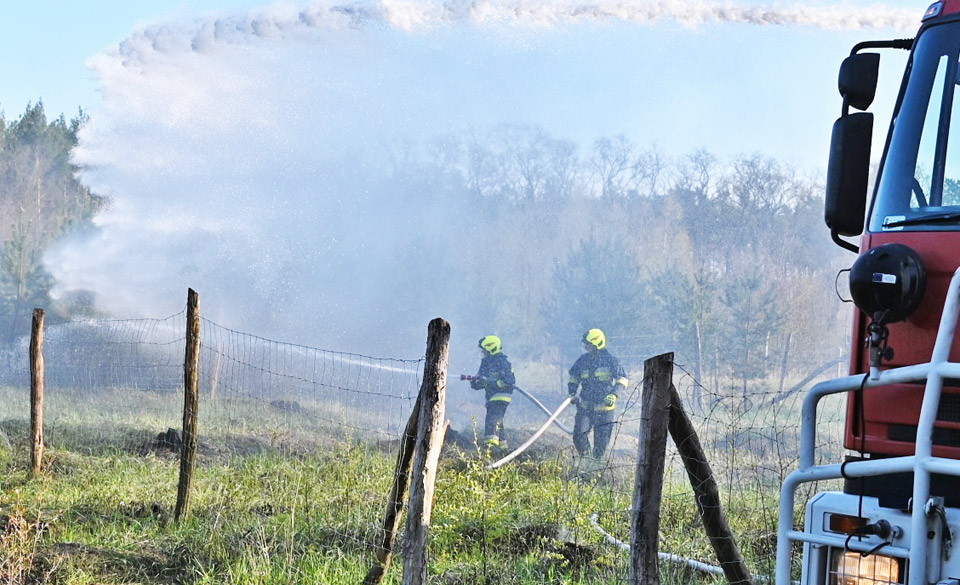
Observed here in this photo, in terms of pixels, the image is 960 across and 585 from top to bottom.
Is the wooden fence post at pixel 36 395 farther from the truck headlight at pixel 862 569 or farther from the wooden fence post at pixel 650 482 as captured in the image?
the truck headlight at pixel 862 569

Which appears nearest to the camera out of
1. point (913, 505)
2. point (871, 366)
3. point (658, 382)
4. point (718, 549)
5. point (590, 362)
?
point (913, 505)

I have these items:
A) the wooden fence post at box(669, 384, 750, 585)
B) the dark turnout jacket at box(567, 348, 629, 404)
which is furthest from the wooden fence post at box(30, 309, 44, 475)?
the wooden fence post at box(669, 384, 750, 585)

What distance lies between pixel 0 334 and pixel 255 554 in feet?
110

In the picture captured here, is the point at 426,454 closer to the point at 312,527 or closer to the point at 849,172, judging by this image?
the point at 312,527

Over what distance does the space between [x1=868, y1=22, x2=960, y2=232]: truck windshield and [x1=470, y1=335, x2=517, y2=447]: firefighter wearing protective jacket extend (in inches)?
391

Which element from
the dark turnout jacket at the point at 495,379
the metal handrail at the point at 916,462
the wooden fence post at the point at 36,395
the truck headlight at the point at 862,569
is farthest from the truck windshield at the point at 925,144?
the dark turnout jacket at the point at 495,379

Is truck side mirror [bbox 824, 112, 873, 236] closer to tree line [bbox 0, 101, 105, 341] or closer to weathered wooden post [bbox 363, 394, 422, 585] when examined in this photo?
weathered wooden post [bbox 363, 394, 422, 585]

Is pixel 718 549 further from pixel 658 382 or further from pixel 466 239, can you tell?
pixel 466 239

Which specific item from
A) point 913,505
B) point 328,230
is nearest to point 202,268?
point 328,230

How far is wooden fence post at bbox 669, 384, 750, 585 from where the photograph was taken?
468 cm

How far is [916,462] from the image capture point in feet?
10.5

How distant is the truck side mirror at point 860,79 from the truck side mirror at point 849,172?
13 cm

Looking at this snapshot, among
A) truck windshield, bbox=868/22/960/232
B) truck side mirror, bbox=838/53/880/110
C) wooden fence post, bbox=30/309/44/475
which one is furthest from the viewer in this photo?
wooden fence post, bbox=30/309/44/475

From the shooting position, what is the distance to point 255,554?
256 inches
